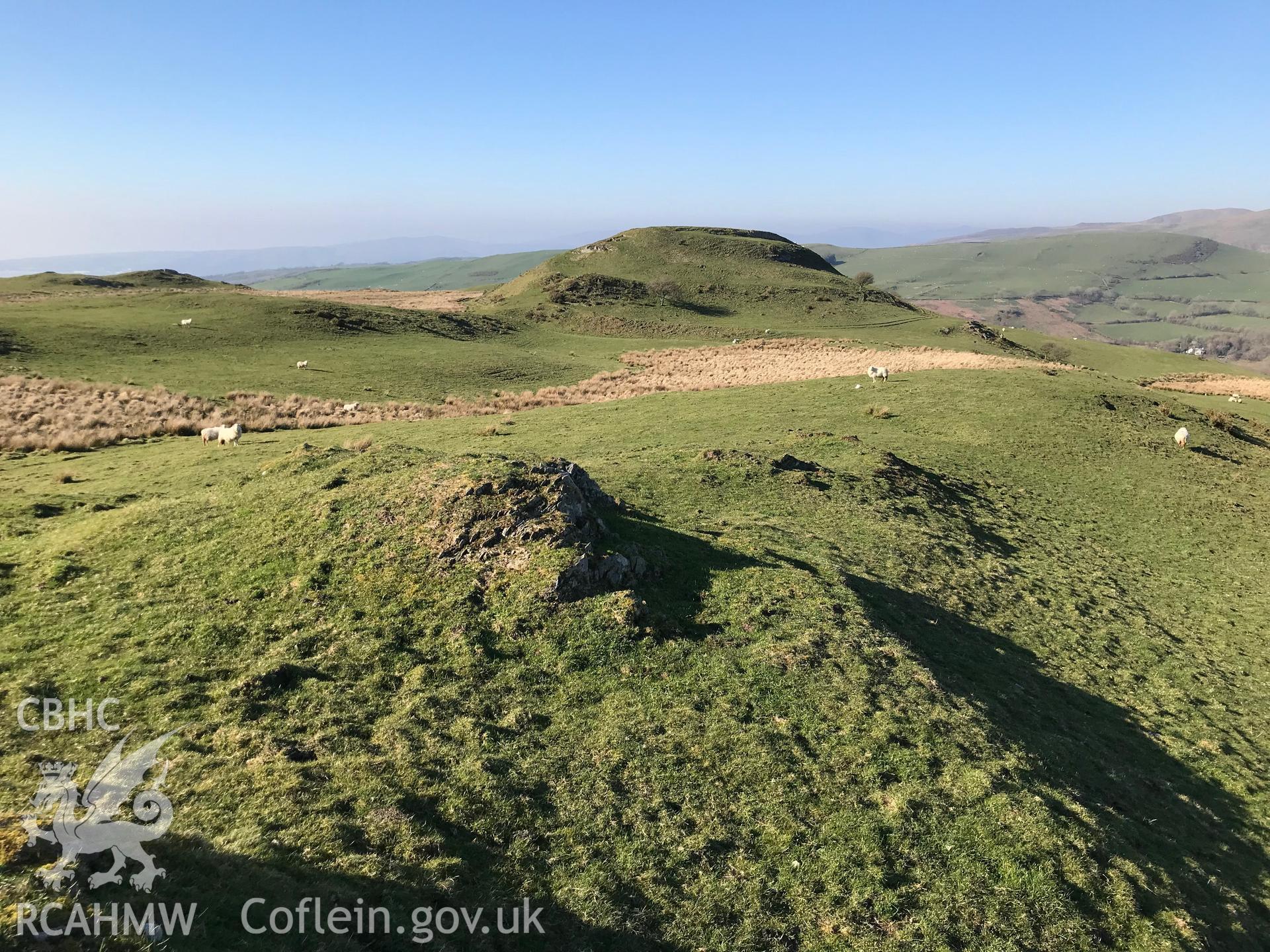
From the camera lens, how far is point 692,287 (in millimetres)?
114500

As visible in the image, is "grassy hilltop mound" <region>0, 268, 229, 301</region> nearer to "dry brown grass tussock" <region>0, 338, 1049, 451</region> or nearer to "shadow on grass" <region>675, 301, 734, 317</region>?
"dry brown grass tussock" <region>0, 338, 1049, 451</region>

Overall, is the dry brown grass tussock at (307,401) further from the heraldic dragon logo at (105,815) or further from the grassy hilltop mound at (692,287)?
the grassy hilltop mound at (692,287)

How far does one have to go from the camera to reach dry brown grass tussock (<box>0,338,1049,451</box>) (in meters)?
31.6

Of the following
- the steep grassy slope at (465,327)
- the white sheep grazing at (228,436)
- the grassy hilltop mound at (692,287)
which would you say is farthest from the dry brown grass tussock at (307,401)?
the grassy hilltop mound at (692,287)

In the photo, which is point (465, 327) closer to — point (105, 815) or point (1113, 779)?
point (105, 815)

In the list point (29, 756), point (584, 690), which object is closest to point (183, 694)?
point (29, 756)

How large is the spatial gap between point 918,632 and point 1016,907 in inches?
329

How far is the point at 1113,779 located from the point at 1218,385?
72807mm

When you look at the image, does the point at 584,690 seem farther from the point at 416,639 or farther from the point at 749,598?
the point at 749,598

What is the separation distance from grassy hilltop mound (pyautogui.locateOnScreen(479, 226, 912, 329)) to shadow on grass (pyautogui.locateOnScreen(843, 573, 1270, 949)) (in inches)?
3296

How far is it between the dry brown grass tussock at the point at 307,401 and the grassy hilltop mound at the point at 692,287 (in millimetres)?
35149

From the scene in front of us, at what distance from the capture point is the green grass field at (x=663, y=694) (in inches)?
334

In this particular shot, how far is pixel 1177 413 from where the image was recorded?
139 feet

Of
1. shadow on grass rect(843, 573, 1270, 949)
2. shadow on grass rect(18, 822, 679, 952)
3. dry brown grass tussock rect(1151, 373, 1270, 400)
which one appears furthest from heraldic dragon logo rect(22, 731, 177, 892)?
dry brown grass tussock rect(1151, 373, 1270, 400)
